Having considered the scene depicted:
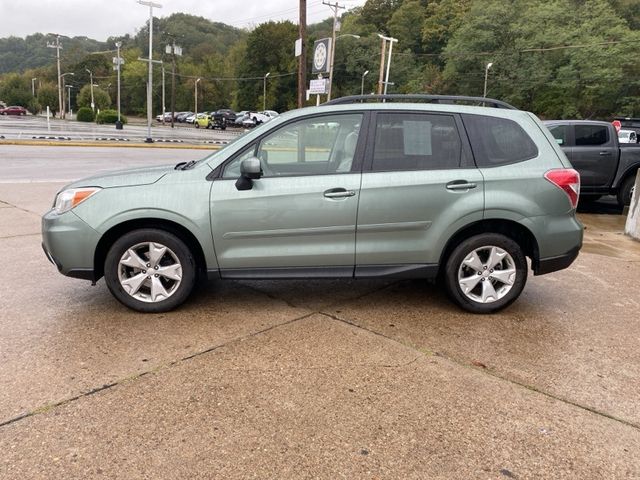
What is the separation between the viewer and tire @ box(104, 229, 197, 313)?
4258 millimetres

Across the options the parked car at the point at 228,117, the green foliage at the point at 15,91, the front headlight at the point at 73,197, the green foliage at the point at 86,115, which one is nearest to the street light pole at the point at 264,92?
the parked car at the point at 228,117

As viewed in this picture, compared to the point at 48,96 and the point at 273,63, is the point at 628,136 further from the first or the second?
the point at 48,96

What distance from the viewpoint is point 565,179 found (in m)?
4.45

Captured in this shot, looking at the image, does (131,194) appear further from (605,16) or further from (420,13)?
(420,13)

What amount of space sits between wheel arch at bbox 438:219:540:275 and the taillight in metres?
0.45

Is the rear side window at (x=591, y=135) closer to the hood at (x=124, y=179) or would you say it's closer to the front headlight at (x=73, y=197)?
the hood at (x=124, y=179)

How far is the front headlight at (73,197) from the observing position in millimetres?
4250

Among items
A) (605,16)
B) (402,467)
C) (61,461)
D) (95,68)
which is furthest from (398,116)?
(95,68)

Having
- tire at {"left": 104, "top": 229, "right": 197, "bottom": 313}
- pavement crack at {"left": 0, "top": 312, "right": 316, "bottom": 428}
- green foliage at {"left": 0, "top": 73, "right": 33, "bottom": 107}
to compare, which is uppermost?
green foliage at {"left": 0, "top": 73, "right": 33, "bottom": 107}

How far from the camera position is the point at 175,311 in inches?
175

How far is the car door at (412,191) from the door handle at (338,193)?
0.32 ft

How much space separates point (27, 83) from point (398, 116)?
129 m

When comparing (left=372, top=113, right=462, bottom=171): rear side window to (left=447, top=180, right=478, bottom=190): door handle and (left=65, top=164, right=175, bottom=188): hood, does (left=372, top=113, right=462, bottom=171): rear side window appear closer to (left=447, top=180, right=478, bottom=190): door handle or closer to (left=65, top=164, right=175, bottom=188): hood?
(left=447, top=180, right=478, bottom=190): door handle

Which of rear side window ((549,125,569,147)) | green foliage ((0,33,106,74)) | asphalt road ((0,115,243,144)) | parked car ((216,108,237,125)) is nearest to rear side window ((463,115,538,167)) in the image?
rear side window ((549,125,569,147))
